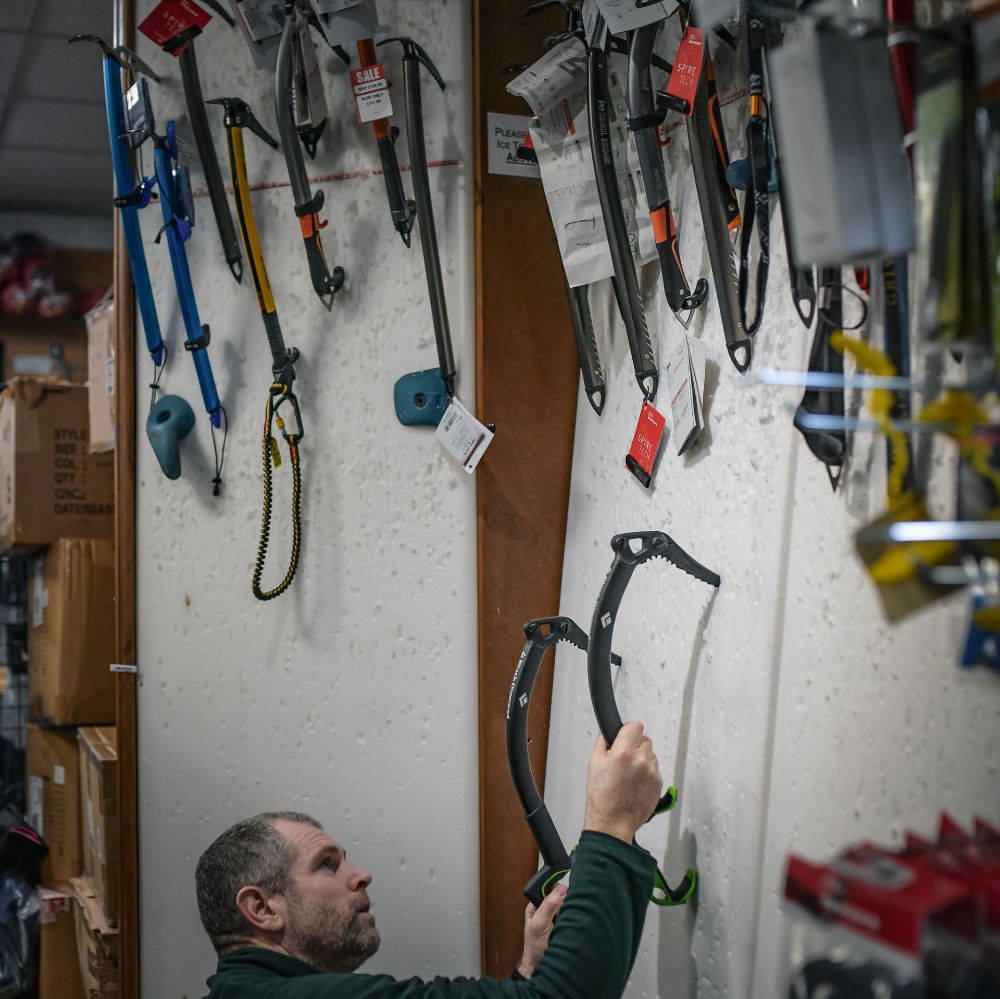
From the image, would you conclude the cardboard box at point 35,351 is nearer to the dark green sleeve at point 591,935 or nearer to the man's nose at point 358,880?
the man's nose at point 358,880

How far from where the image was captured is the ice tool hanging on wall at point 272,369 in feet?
6.66

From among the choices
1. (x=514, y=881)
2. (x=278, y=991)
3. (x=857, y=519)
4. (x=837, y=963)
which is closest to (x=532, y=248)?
(x=857, y=519)

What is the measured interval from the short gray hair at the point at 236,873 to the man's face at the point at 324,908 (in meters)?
0.02

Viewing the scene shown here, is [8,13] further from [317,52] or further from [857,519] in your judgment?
[857,519]

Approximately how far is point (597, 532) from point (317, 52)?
99cm

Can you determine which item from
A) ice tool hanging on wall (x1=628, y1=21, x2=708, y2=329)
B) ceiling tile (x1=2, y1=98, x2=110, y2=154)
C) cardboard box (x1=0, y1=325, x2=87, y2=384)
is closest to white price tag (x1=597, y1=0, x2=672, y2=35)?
ice tool hanging on wall (x1=628, y1=21, x2=708, y2=329)

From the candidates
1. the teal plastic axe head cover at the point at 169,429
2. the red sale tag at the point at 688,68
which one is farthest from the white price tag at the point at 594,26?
the teal plastic axe head cover at the point at 169,429

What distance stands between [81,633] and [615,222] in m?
1.66

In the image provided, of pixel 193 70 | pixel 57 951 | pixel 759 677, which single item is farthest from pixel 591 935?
pixel 57 951

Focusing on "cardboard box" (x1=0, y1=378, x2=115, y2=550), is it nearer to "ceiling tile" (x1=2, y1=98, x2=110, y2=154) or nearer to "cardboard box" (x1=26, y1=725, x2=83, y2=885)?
"cardboard box" (x1=26, y1=725, x2=83, y2=885)

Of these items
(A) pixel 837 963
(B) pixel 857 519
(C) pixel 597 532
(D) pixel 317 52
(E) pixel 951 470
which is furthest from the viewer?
(D) pixel 317 52

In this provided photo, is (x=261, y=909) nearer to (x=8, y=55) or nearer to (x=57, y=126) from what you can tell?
(x=8, y=55)

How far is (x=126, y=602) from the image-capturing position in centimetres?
212

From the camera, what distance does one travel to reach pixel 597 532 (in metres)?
1.94
